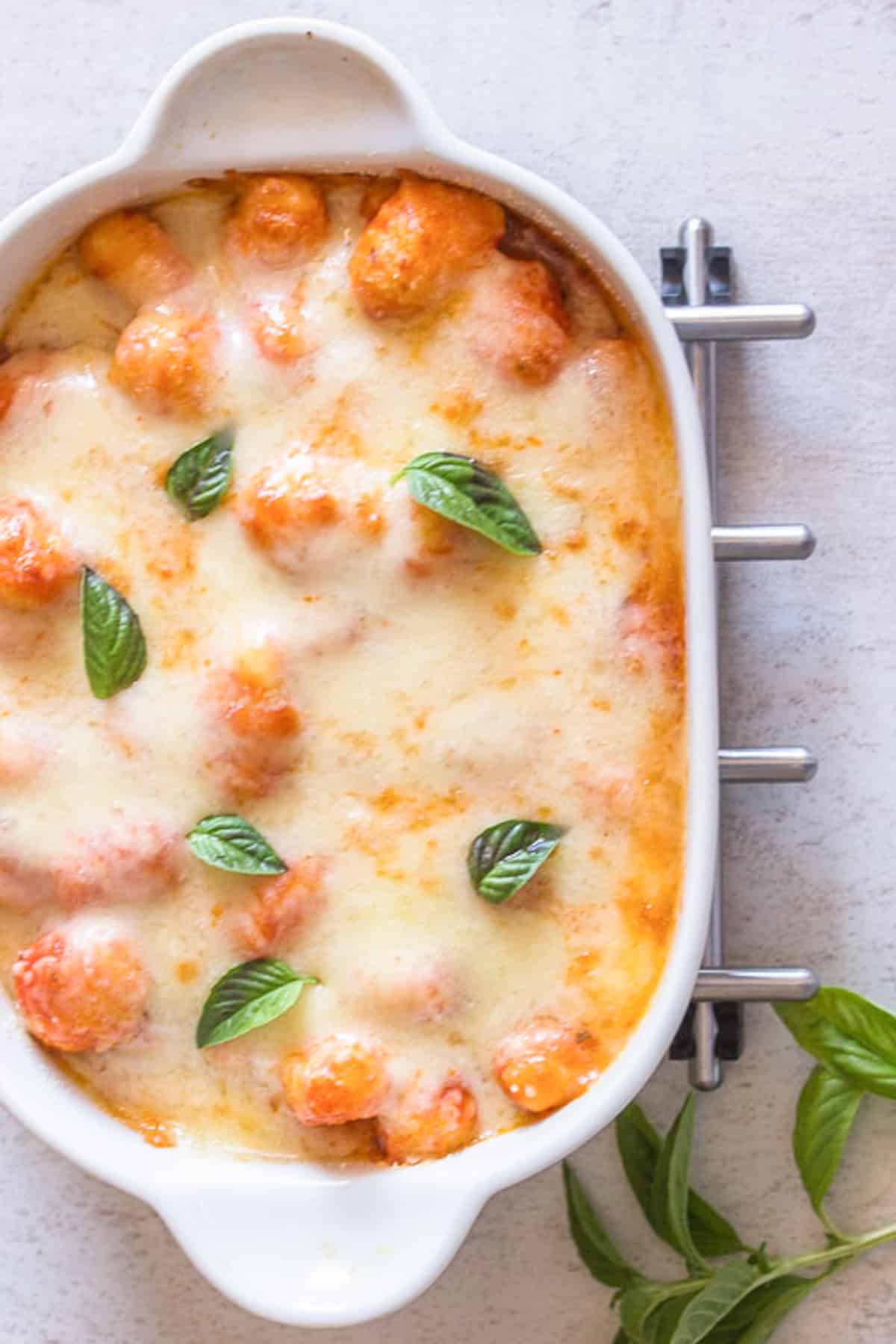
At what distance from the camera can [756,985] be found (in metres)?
1.61

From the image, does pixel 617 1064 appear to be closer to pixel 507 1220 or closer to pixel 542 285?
pixel 507 1220

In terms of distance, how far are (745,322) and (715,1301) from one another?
0.89m

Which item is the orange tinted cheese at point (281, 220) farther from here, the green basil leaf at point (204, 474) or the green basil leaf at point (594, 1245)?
the green basil leaf at point (594, 1245)

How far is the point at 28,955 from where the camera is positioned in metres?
1.51

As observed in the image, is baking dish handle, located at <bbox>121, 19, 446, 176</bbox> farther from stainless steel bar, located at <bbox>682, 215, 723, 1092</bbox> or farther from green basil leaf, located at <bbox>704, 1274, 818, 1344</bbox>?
green basil leaf, located at <bbox>704, 1274, 818, 1344</bbox>

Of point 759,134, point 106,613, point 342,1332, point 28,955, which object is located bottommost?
point 342,1332

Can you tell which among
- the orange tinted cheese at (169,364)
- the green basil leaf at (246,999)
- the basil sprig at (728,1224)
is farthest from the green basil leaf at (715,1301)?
the orange tinted cheese at (169,364)

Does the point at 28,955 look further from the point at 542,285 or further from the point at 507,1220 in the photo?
the point at 542,285

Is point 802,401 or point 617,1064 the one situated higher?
point 802,401

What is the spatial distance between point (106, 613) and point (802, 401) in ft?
2.38

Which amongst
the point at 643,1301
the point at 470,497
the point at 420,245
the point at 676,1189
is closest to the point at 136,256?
the point at 420,245

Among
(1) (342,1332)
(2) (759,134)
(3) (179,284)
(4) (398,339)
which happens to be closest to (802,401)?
(2) (759,134)

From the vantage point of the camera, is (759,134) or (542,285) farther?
(759,134)

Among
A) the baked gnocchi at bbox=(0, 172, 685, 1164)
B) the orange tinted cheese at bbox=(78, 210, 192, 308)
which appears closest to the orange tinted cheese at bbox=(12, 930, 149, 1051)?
the baked gnocchi at bbox=(0, 172, 685, 1164)
